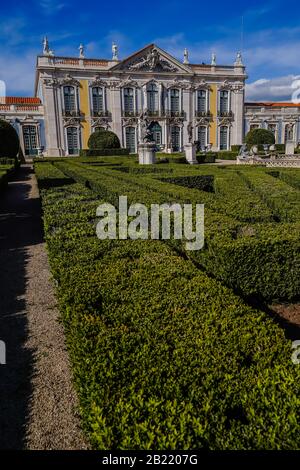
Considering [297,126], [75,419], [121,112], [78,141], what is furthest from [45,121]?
[75,419]

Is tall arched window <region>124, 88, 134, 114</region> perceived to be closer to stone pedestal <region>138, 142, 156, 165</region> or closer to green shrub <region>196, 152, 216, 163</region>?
green shrub <region>196, 152, 216, 163</region>

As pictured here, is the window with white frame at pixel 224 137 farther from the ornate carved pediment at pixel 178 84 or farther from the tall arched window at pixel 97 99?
the tall arched window at pixel 97 99

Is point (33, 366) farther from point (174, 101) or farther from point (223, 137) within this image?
point (223, 137)

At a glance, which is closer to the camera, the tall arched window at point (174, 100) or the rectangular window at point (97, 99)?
the rectangular window at point (97, 99)

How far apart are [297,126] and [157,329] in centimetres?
4980

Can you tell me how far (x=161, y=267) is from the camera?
384 cm

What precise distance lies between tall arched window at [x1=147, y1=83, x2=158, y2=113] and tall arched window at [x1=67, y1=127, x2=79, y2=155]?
911 centimetres

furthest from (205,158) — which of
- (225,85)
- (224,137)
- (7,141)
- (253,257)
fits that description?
(253,257)

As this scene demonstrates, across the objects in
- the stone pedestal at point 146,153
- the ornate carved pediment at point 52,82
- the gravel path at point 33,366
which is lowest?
the gravel path at point 33,366

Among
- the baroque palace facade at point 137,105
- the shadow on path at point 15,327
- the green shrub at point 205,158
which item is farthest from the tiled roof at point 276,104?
the shadow on path at point 15,327

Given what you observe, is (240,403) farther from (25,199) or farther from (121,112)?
(121,112)

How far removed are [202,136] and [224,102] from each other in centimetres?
499

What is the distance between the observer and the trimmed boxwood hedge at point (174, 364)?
183 centimetres
